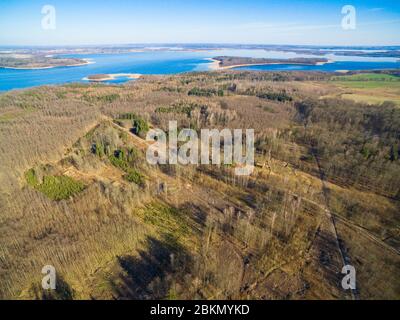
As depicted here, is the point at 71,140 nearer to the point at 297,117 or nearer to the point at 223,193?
the point at 223,193

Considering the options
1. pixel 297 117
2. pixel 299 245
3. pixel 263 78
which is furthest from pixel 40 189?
pixel 263 78

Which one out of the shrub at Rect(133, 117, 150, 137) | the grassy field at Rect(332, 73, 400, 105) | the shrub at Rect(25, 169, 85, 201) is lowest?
the shrub at Rect(25, 169, 85, 201)

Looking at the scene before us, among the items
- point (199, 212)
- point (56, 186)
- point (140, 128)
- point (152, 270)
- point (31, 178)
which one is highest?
point (140, 128)

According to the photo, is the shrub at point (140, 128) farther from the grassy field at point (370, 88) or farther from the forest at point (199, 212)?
the grassy field at point (370, 88)

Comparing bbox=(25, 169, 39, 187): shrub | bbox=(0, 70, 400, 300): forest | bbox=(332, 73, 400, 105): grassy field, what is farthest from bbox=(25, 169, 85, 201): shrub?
bbox=(332, 73, 400, 105): grassy field

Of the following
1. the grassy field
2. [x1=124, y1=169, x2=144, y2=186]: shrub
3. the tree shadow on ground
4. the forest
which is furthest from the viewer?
the grassy field

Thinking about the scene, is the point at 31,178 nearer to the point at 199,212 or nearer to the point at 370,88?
the point at 199,212

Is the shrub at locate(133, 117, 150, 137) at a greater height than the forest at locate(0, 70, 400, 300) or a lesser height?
greater

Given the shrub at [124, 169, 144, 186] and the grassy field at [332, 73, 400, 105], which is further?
the grassy field at [332, 73, 400, 105]

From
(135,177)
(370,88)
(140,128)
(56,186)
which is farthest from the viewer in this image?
(370,88)

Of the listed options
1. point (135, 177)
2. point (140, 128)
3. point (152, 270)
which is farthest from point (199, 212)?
point (140, 128)

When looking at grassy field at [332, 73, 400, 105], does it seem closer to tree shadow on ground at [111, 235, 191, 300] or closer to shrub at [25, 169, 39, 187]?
tree shadow on ground at [111, 235, 191, 300]

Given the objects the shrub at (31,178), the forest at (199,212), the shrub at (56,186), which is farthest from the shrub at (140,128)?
the shrub at (31,178)
